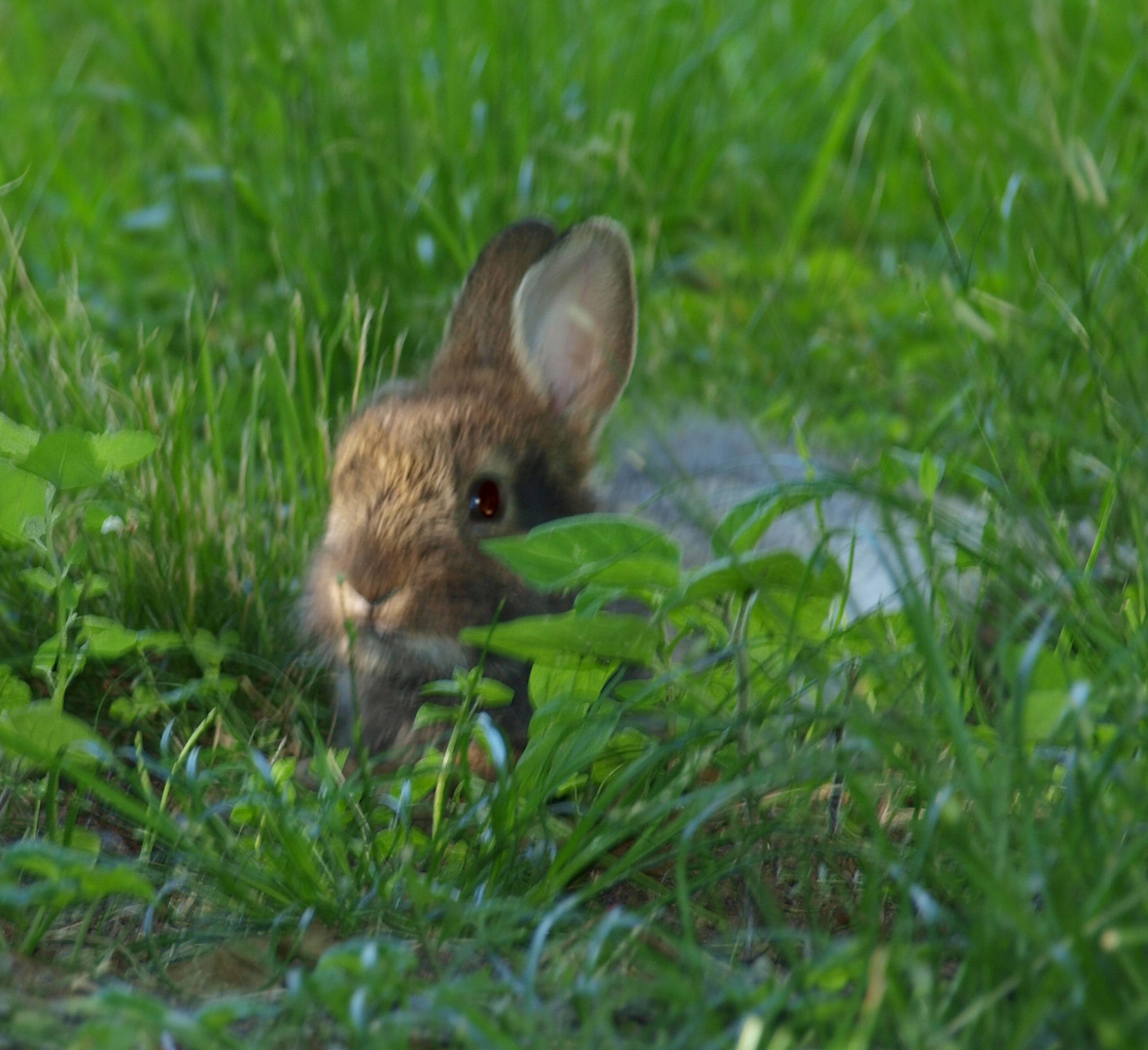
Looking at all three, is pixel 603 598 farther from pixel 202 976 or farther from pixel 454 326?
pixel 454 326

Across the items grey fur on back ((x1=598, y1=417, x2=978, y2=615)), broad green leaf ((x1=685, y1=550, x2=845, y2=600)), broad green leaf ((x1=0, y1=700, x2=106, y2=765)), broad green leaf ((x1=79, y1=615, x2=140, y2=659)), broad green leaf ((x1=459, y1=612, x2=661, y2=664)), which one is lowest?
grey fur on back ((x1=598, y1=417, x2=978, y2=615))

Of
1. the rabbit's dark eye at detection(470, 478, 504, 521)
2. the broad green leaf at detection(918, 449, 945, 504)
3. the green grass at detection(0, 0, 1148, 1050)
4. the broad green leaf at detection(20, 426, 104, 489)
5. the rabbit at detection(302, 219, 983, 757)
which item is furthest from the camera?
the rabbit's dark eye at detection(470, 478, 504, 521)

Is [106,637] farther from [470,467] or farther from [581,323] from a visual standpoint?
[581,323]

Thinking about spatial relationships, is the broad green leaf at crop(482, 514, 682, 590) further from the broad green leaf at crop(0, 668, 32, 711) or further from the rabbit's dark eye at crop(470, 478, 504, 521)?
the broad green leaf at crop(0, 668, 32, 711)

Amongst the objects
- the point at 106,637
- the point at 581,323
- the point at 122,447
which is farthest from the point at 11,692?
the point at 581,323

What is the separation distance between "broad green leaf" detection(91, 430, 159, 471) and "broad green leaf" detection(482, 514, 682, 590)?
68 centimetres

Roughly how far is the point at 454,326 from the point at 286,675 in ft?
3.08

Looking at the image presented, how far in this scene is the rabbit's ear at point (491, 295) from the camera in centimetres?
373

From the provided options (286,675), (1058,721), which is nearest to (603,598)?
(1058,721)

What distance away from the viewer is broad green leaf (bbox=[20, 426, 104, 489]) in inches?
110

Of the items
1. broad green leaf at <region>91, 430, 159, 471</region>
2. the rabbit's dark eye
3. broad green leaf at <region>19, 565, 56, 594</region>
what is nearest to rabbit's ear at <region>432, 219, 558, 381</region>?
the rabbit's dark eye

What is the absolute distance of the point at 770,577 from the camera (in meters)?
2.59

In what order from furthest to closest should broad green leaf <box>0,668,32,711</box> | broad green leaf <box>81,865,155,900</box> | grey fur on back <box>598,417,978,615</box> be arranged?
grey fur on back <box>598,417,978,615</box> → broad green leaf <box>0,668,32,711</box> → broad green leaf <box>81,865,155,900</box>

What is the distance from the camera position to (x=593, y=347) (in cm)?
380
